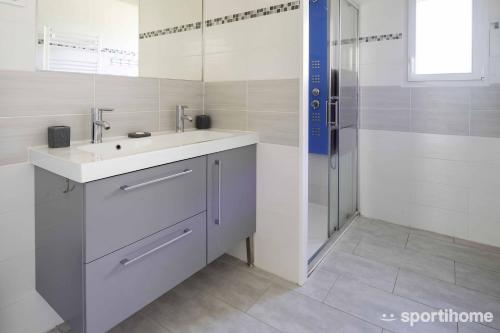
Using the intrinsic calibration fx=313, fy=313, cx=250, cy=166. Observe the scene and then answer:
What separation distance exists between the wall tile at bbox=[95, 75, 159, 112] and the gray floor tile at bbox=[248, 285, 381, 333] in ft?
4.38

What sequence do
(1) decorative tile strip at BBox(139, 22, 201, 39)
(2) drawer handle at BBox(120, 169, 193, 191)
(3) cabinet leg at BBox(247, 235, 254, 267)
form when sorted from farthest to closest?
1. (3) cabinet leg at BBox(247, 235, 254, 267)
2. (1) decorative tile strip at BBox(139, 22, 201, 39)
3. (2) drawer handle at BBox(120, 169, 193, 191)

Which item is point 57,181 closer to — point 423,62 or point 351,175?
point 351,175

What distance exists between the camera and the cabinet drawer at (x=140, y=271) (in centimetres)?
117

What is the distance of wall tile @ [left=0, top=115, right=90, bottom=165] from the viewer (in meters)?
1.31

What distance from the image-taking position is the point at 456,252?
2369mm

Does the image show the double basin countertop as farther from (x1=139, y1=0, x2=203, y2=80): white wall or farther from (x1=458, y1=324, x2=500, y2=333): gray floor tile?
(x1=458, y1=324, x2=500, y2=333): gray floor tile

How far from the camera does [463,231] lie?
2.59 meters

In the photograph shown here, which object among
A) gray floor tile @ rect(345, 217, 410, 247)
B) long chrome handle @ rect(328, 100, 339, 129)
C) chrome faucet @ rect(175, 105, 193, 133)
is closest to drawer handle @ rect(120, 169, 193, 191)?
chrome faucet @ rect(175, 105, 193, 133)

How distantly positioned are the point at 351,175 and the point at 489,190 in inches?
41.3

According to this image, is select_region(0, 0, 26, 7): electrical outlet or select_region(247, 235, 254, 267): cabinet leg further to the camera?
select_region(247, 235, 254, 267): cabinet leg

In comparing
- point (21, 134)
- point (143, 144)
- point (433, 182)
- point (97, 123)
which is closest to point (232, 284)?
point (143, 144)

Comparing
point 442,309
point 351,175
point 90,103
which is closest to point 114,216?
point 90,103

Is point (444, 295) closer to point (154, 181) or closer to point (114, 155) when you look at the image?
point (154, 181)

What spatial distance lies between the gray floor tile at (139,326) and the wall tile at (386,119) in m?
2.40
